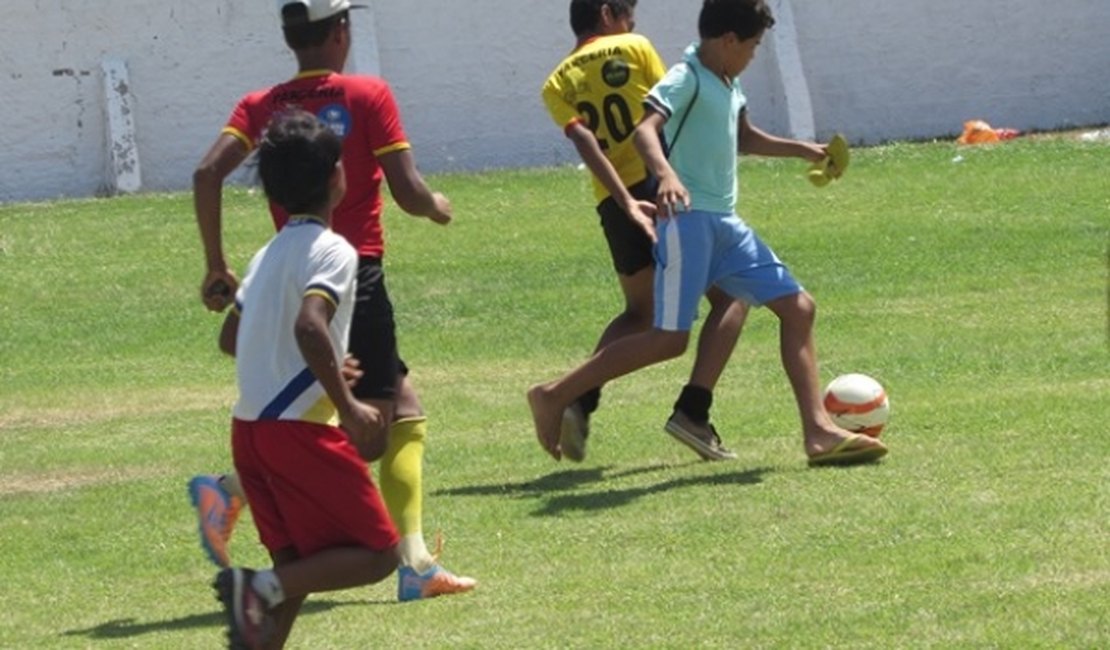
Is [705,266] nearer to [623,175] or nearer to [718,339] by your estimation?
[718,339]

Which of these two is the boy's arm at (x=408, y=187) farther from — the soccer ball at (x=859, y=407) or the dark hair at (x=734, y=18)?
the soccer ball at (x=859, y=407)

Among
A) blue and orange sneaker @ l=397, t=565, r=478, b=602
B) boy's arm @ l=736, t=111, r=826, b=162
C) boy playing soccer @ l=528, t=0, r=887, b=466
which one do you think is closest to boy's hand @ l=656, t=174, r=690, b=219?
boy playing soccer @ l=528, t=0, r=887, b=466

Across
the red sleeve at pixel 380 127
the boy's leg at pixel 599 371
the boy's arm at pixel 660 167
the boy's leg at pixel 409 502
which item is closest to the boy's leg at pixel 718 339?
the boy's leg at pixel 599 371

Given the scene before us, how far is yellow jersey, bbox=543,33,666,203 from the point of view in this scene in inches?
376

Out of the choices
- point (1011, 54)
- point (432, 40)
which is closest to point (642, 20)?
point (432, 40)

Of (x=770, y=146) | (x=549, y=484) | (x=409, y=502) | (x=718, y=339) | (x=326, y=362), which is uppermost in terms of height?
(x=326, y=362)

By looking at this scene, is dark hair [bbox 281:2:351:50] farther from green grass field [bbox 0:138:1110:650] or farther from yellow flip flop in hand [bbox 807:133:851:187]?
yellow flip flop in hand [bbox 807:133:851:187]

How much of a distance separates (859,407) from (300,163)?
3.85 meters

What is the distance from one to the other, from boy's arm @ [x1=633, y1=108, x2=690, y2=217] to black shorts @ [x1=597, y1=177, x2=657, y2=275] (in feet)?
2.66

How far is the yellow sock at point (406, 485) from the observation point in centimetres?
726

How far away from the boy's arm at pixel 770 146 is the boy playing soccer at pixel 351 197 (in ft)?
8.02

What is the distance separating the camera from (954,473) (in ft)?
27.9

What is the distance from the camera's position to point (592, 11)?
32.0ft

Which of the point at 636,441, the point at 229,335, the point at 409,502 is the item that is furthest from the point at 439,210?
the point at 636,441
